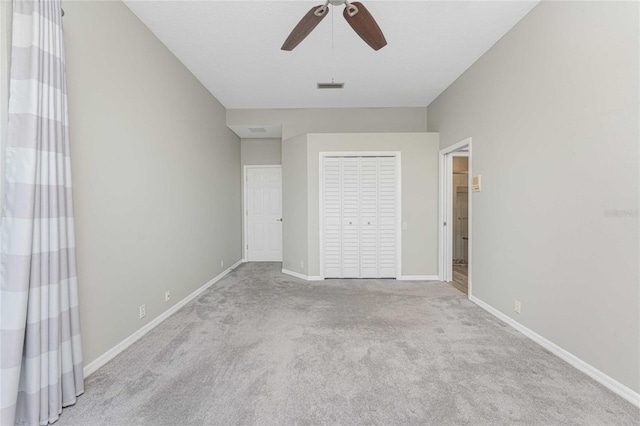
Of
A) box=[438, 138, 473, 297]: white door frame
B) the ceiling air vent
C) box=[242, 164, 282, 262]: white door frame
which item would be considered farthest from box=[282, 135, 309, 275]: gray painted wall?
box=[438, 138, 473, 297]: white door frame

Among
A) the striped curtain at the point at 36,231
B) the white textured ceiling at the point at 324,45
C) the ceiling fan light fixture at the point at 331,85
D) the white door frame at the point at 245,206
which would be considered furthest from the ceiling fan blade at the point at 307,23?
the white door frame at the point at 245,206

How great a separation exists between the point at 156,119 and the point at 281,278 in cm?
287

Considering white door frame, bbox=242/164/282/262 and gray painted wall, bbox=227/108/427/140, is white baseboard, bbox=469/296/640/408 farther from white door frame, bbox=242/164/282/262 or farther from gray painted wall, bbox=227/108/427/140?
white door frame, bbox=242/164/282/262

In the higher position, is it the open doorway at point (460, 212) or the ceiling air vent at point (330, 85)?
the ceiling air vent at point (330, 85)

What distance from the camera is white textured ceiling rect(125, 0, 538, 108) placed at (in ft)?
7.76

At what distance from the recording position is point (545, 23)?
224cm

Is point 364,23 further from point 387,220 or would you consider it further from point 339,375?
point 387,220

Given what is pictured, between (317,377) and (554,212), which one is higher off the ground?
(554,212)

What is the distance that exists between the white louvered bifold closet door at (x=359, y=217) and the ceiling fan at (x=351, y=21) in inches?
92.8

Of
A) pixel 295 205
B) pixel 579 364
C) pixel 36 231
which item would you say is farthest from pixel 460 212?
pixel 36 231

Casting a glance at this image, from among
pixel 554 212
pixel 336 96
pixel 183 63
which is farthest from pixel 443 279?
pixel 183 63

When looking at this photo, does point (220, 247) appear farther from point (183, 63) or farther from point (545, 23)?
point (545, 23)

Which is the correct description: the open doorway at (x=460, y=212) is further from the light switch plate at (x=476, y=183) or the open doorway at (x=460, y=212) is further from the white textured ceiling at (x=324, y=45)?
the light switch plate at (x=476, y=183)

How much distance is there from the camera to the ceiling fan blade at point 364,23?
5.78 ft
